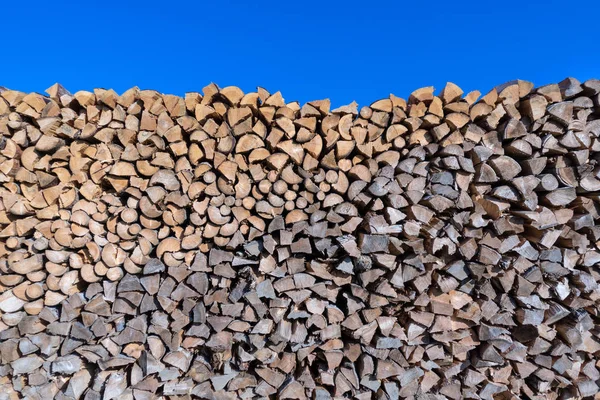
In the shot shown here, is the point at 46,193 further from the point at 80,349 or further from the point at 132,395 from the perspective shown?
the point at 132,395

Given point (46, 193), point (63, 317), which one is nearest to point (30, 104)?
point (46, 193)

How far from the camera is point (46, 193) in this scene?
6.18 feet

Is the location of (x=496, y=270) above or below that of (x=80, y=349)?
above

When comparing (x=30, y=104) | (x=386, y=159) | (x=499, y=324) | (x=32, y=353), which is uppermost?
(x=30, y=104)

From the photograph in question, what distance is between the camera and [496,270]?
6.22 ft

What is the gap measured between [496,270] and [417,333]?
0.54m

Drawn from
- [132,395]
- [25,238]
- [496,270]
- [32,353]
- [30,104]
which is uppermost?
[30,104]

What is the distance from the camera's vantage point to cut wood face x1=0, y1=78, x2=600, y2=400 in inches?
72.3

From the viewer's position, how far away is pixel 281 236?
5.95ft

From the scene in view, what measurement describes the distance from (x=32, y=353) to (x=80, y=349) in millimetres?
284

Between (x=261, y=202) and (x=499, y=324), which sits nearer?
(x=261, y=202)

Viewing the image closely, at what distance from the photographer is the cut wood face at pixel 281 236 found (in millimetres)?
1836

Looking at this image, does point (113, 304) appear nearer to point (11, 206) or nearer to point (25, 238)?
point (25, 238)

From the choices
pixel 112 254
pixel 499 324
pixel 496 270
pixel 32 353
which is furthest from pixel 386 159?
pixel 32 353
